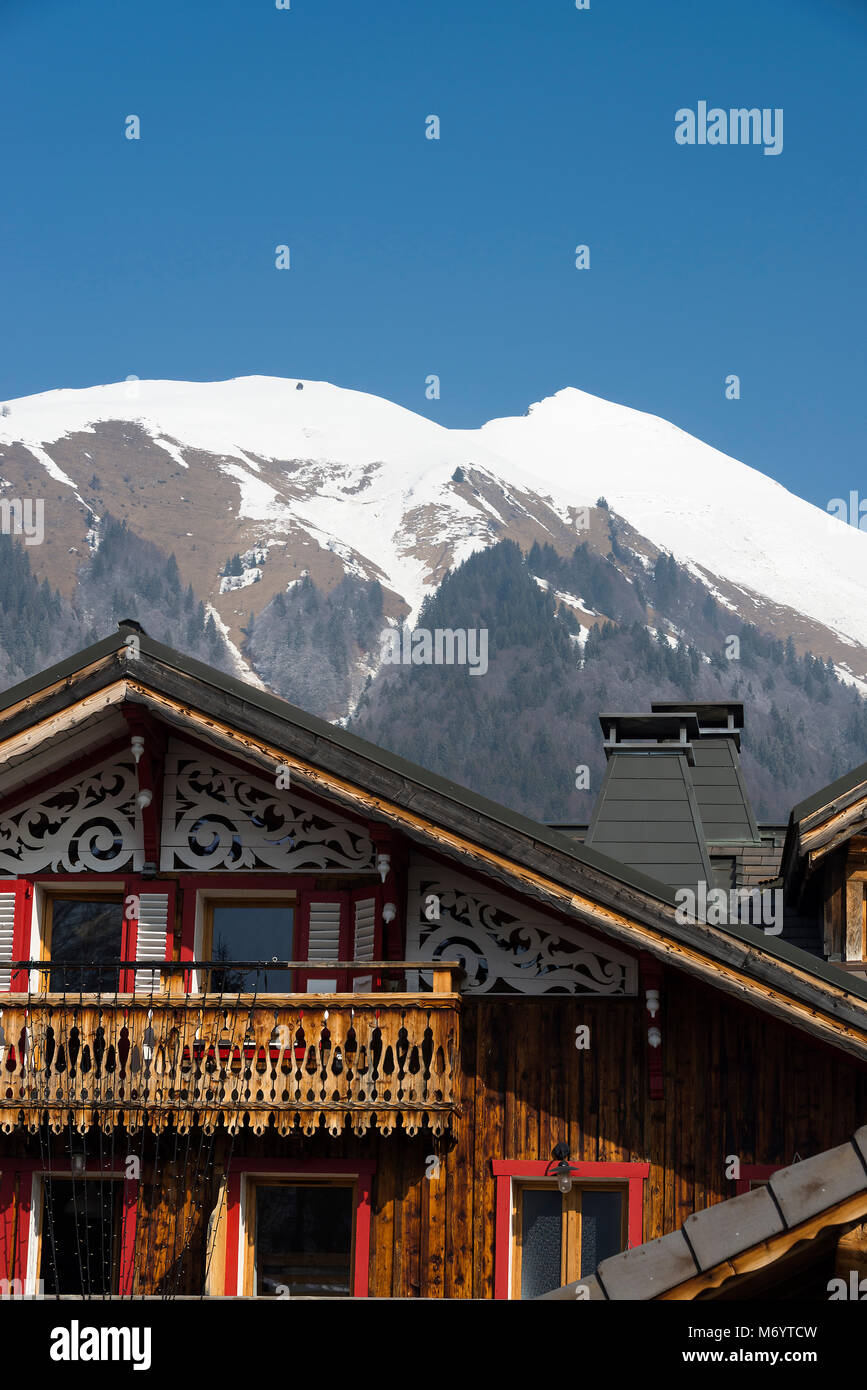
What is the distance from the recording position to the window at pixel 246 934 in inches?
707

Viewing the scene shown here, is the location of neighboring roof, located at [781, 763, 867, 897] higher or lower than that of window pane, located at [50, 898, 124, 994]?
higher

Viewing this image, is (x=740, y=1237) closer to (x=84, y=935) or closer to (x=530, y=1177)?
(x=530, y=1177)

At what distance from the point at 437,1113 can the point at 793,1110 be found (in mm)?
3188

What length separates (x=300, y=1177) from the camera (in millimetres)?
16875

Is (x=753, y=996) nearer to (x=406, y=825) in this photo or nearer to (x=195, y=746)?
(x=406, y=825)

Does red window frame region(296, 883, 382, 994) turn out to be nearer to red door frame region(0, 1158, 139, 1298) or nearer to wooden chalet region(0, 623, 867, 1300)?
wooden chalet region(0, 623, 867, 1300)

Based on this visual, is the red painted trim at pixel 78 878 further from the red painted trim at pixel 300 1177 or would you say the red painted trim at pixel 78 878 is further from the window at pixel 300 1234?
the window at pixel 300 1234

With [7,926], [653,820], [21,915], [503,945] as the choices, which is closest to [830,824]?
[653,820]

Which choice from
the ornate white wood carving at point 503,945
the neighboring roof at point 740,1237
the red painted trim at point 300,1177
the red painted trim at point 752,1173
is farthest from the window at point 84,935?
the neighboring roof at point 740,1237

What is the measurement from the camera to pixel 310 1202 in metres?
17.0

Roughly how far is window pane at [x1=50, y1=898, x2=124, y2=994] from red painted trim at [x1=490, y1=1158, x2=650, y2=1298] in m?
4.41

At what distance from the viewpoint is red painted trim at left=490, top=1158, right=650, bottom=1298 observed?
16359mm

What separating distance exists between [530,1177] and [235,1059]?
286 cm

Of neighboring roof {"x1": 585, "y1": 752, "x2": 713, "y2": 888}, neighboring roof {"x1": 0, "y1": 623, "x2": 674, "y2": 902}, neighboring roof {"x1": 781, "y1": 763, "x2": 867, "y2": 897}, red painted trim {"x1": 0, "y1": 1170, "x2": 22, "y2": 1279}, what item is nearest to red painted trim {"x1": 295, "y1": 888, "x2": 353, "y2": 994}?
neighboring roof {"x1": 0, "y1": 623, "x2": 674, "y2": 902}
